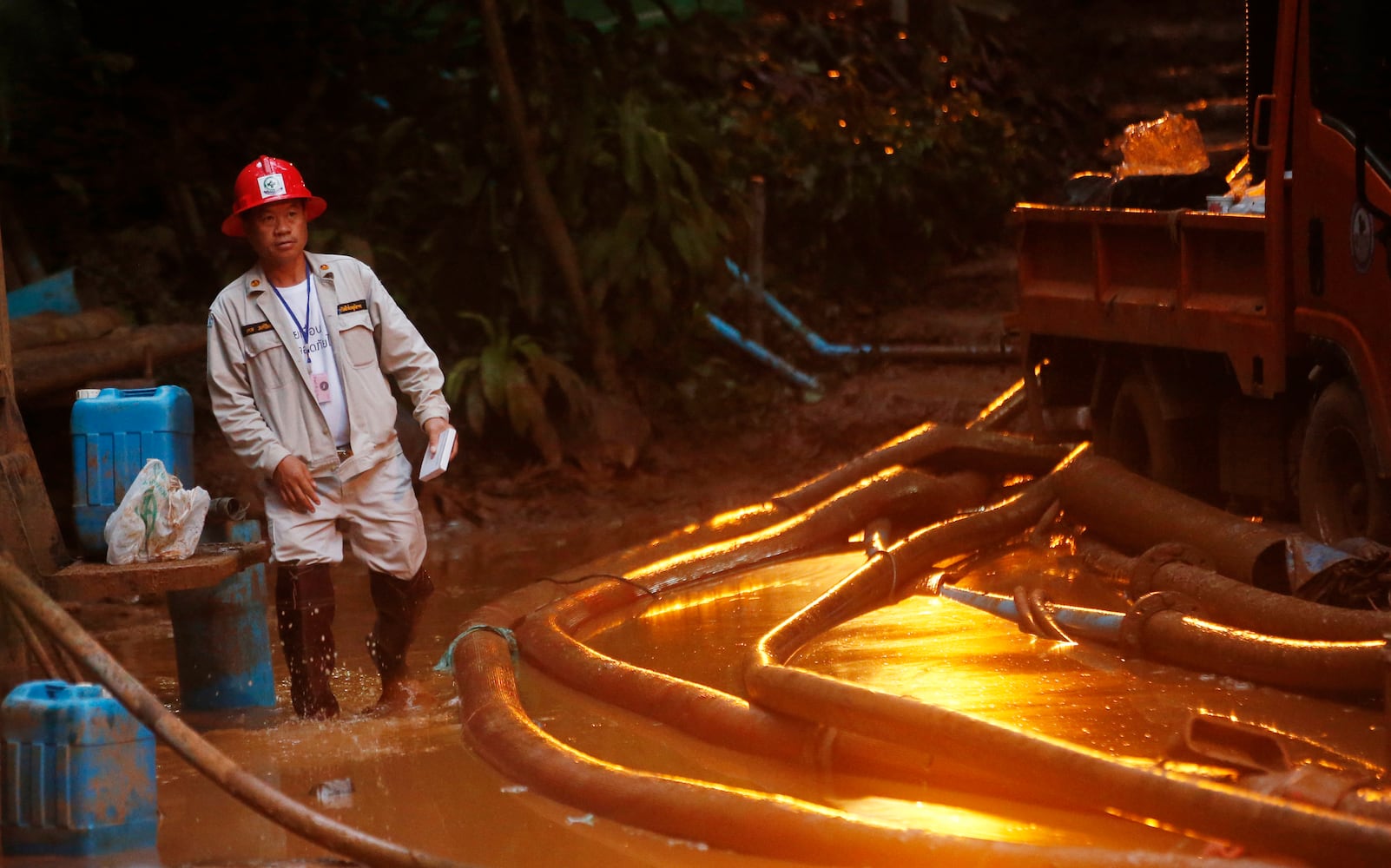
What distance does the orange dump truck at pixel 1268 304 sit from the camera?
6.83 metres

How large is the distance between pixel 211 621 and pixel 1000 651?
2.99 metres

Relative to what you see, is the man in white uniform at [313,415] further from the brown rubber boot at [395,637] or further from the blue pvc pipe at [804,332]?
the blue pvc pipe at [804,332]

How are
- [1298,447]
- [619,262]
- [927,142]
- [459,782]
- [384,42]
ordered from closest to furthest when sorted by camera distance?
[459,782] < [1298,447] < [619,262] < [384,42] < [927,142]

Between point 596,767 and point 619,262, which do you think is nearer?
point 596,767

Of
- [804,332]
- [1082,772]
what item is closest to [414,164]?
[804,332]

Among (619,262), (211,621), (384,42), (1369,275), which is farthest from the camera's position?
(384,42)

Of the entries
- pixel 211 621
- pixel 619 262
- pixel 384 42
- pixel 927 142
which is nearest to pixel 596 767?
pixel 211 621

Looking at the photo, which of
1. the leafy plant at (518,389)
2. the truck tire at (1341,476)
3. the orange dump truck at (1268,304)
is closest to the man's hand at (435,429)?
the orange dump truck at (1268,304)

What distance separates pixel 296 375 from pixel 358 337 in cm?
27

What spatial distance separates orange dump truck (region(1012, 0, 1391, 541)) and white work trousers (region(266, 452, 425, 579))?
384 cm

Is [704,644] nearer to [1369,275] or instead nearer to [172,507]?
[172,507]

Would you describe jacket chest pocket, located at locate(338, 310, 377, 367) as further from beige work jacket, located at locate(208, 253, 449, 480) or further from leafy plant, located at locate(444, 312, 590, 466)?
leafy plant, located at locate(444, 312, 590, 466)

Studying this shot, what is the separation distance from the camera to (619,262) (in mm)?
12070

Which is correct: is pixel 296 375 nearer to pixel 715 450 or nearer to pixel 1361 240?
pixel 1361 240
